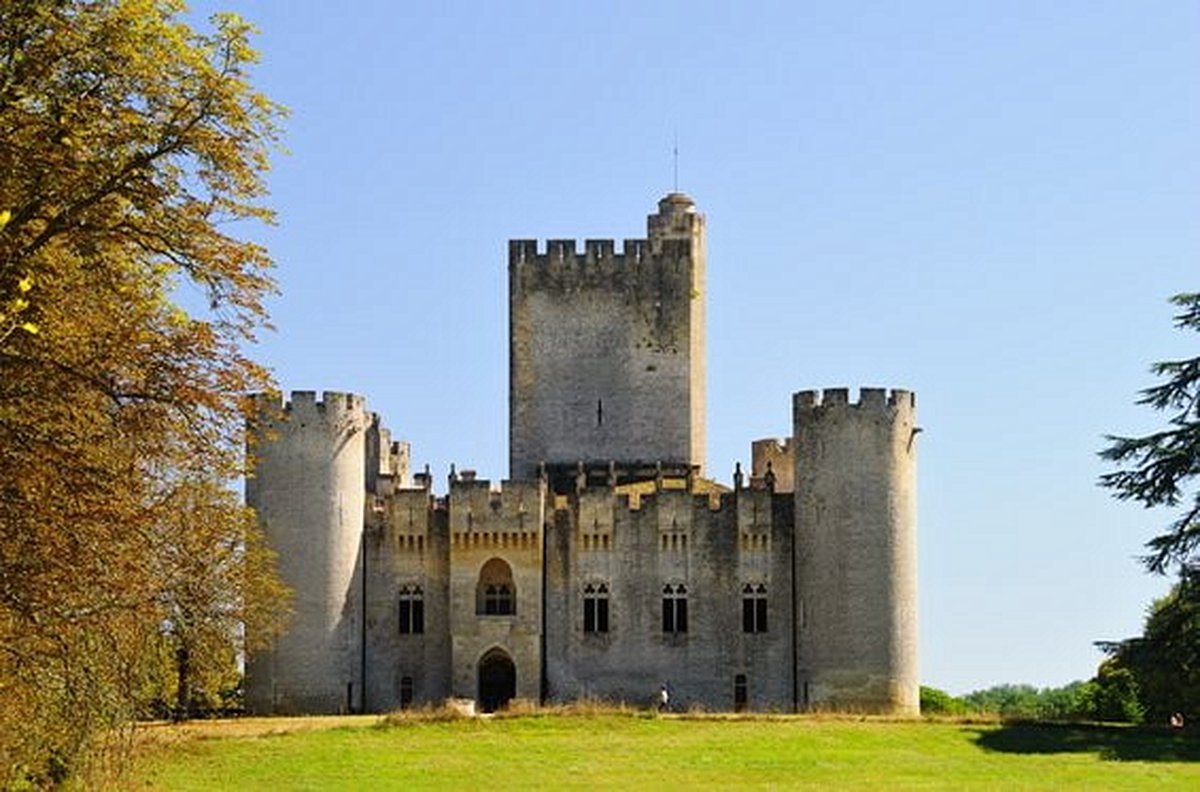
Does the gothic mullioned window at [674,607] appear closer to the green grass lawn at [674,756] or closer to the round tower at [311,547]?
the round tower at [311,547]

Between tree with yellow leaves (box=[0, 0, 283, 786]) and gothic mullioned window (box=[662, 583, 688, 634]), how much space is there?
→ 1351 inches

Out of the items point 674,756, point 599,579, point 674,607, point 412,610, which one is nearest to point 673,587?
point 674,607

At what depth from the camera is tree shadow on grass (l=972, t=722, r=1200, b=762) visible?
143 feet

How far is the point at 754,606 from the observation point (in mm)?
56281

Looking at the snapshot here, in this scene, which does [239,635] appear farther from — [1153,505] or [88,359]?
[88,359]

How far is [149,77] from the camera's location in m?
20.6

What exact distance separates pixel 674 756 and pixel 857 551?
43.3 feet

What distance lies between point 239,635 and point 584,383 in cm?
1777

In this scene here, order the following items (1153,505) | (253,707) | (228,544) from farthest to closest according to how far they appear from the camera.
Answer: (253,707) → (1153,505) → (228,544)

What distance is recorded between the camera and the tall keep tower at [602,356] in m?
61.5

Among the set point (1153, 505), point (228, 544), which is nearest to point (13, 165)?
point (228, 544)

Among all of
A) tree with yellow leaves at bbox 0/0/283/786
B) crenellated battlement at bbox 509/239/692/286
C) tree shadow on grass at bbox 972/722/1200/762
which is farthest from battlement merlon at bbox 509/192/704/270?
tree with yellow leaves at bbox 0/0/283/786

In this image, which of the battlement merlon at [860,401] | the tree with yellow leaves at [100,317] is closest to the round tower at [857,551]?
the battlement merlon at [860,401]

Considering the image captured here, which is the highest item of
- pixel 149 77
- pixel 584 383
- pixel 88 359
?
pixel 584 383
